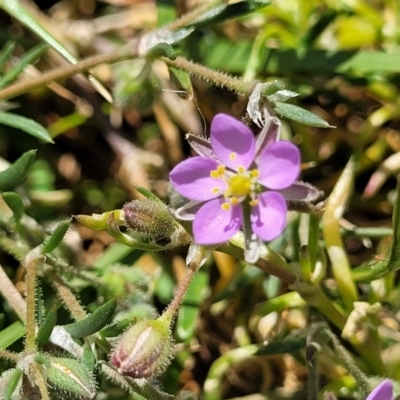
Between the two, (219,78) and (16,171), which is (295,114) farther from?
(16,171)

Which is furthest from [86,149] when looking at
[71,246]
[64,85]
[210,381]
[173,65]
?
[210,381]

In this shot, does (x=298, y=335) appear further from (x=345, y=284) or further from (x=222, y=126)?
(x=222, y=126)

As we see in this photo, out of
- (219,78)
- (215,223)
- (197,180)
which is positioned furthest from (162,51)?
(215,223)

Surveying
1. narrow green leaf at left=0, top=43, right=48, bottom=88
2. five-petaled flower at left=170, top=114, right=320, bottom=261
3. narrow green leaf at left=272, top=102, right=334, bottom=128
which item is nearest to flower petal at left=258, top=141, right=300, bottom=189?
five-petaled flower at left=170, top=114, right=320, bottom=261

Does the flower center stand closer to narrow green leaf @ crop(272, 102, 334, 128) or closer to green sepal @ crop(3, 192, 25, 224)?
narrow green leaf @ crop(272, 102, 334, 128)

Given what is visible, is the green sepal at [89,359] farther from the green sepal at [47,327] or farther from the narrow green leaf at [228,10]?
the narrow green leaf at [228,10]
